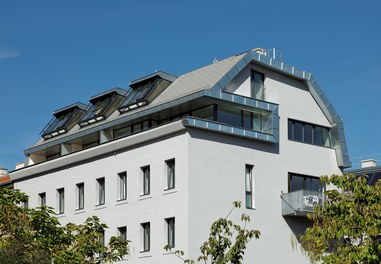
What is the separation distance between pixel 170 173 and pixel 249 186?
15.3 ft

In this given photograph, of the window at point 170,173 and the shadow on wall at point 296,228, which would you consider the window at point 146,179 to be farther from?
the shadow on wall at point 296,228

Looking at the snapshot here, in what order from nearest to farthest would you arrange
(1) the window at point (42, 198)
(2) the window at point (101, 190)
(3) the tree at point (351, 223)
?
(3) the tree at point (351, 223)
(2) the window at point (101, 190)
(1) the window at point (42, 198)

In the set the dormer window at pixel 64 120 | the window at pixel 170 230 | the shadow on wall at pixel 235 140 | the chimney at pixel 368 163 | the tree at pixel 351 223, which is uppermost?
the dormer window at pixel 64 120

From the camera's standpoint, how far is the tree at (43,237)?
33281 mm

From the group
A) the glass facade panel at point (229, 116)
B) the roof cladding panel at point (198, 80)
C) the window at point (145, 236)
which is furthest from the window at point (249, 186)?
the window at point (145, 236)

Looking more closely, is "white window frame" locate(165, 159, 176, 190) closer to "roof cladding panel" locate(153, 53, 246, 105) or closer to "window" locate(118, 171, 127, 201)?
"roof cladding panel" locate(153, 53, 246, 105)

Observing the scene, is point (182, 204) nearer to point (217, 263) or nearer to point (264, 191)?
point (264, 191)

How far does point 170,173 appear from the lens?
147ft

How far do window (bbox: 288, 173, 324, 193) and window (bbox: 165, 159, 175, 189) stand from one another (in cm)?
779

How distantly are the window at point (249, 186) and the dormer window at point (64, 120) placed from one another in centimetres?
1399

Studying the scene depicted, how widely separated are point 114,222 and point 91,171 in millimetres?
3953

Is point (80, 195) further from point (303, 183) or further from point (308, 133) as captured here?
point (308, 133)

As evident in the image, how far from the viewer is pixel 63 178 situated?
172ft

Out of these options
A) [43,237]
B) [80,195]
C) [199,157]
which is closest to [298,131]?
[199,157]
